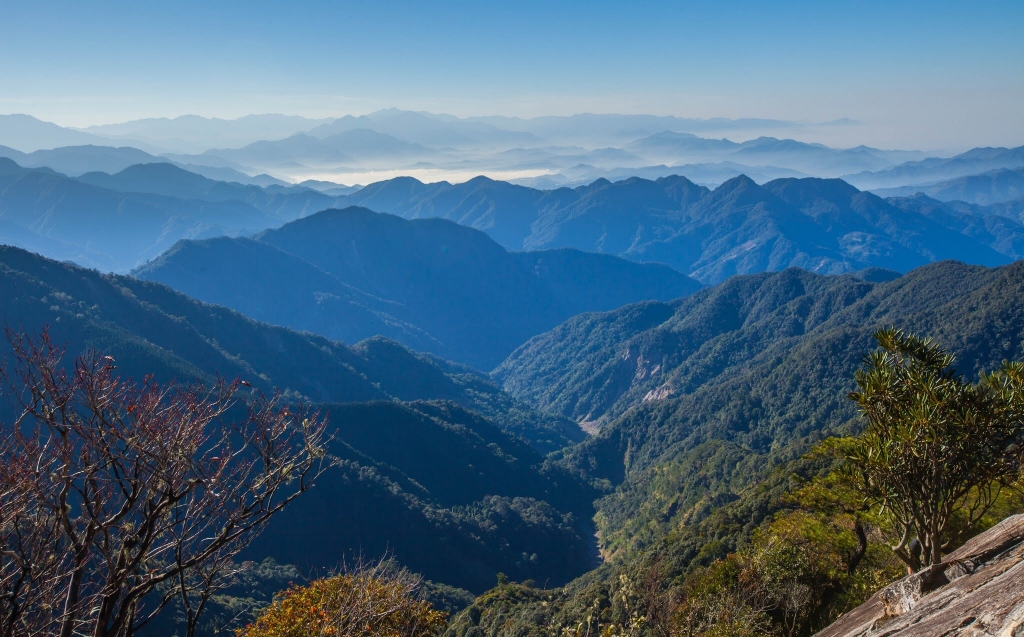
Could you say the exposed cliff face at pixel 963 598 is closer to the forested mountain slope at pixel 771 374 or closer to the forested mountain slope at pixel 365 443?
A: the forested mountain slope at pixel 365 443

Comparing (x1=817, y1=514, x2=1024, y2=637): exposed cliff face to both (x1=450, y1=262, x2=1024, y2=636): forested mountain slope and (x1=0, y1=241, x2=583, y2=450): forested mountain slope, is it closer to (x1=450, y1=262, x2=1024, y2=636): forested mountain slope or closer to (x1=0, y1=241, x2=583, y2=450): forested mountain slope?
(x1=450, y1=262, x2=1024, y2=636): forested mountain slope

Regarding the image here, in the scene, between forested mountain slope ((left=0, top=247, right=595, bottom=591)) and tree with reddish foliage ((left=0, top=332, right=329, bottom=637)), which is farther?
forested mountain slope ((left=0, top=247, right=595, bottom=591))

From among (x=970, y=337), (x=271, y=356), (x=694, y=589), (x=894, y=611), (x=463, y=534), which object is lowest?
(x=463, y=534)

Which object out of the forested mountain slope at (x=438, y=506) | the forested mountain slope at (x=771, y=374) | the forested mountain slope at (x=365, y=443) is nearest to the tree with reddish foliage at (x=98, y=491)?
the forested mountain slope at (x=365, y=443)

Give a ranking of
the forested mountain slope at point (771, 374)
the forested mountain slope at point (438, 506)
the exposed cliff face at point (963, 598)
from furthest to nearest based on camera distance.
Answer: the forested mountain slope at point (771, 374)
the forested mountain slope at point (438, 506)
the exposed cliff face at point (963, 598)

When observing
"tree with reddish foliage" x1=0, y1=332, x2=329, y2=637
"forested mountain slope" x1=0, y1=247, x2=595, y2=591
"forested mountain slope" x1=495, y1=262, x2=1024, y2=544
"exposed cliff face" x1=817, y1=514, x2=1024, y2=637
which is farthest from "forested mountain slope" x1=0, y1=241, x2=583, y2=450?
"exposed cliff face" x1=817, y1=514, x2=1024, y2=637

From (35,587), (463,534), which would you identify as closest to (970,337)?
(463,534)

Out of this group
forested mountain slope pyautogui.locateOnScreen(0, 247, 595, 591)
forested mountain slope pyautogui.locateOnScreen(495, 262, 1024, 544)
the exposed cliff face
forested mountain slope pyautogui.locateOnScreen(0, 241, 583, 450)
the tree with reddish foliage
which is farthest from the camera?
forested mountain slope pyautogui.locateOnScreen(495, 262, 1024, 544)

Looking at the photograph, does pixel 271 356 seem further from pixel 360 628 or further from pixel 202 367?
pixel 360 628
